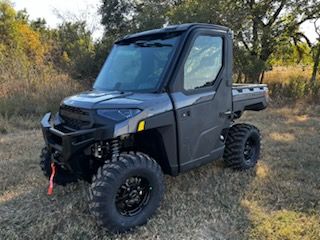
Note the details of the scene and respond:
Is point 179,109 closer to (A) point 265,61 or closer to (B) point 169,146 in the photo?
(B) point 169,146

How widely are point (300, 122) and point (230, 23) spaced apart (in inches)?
189

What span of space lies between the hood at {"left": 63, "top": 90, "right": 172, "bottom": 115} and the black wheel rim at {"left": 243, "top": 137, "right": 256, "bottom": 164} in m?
1.86

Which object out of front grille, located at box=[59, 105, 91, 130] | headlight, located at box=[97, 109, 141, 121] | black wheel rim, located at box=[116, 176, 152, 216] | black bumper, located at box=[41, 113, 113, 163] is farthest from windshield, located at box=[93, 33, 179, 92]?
black wheel rim, located at box=[116, 176, 152, 216]

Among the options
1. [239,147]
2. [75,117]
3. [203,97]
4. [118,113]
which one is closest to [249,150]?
[239,147]

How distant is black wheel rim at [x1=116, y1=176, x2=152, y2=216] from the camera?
298 cm

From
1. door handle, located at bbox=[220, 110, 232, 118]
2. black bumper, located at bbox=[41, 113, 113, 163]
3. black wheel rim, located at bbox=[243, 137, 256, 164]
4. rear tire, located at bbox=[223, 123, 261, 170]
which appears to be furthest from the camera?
black wheel rim, located at bbox=[243, 137, 256, 164]

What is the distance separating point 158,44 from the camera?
3484 mm

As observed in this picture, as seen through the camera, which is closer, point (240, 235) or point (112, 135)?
point (112, 135)

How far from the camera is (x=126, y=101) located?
2.99 meters

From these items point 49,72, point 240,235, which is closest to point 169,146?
point 240,235

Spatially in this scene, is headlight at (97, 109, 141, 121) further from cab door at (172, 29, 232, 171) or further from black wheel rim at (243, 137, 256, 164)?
black wheel rim at (243, 137, 256, 164)

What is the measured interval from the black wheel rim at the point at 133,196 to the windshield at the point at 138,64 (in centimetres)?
85

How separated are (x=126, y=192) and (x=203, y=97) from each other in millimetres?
1209

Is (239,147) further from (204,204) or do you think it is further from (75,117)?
(75,117)
